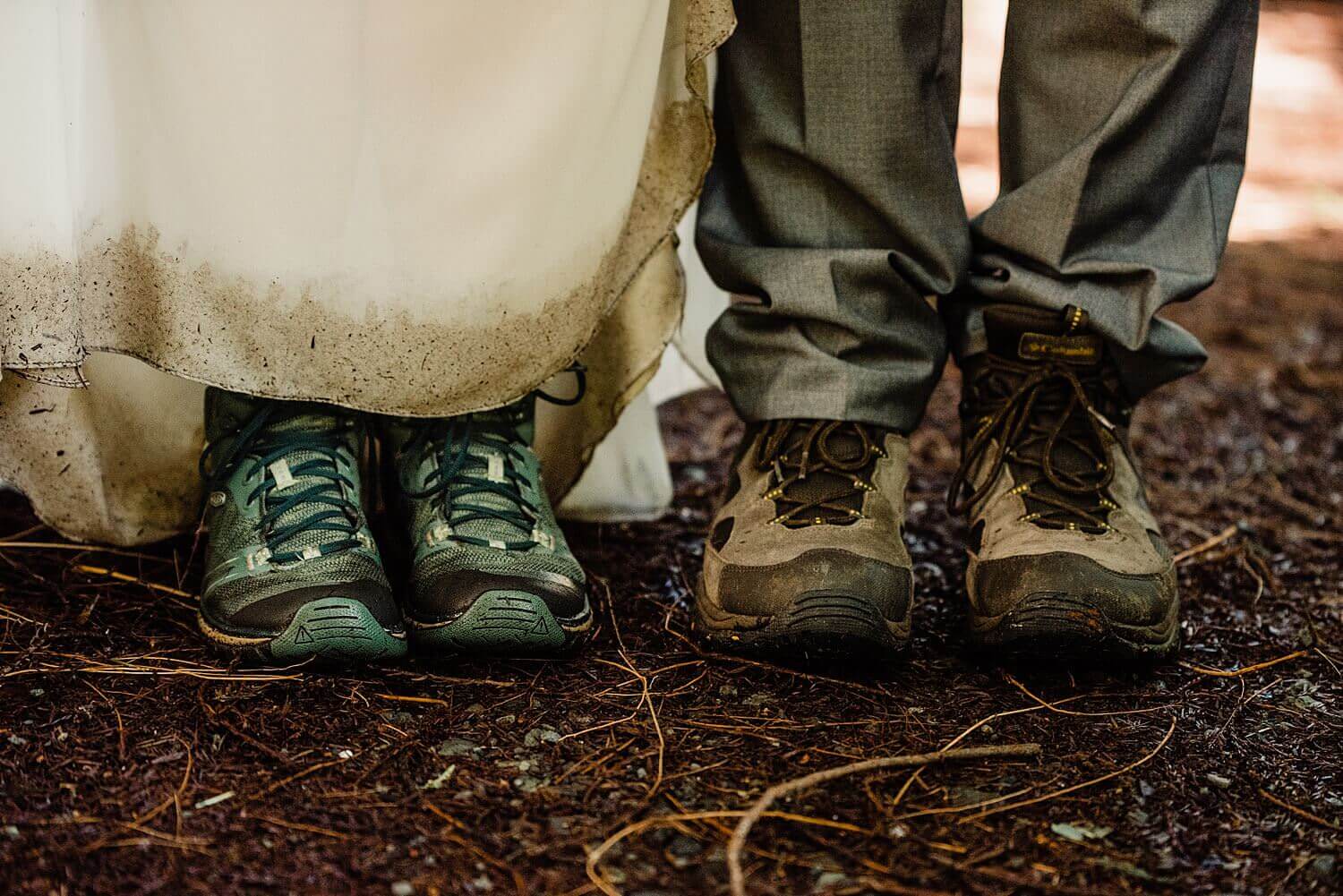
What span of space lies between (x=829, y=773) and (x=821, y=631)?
0.18m

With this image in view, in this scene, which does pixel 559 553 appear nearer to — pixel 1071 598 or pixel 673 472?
pixel 1071 598

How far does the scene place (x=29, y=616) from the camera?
118cm

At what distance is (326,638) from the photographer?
106 cm

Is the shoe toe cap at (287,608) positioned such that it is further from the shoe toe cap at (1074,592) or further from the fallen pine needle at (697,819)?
the shoe toe cap at (1074,592)

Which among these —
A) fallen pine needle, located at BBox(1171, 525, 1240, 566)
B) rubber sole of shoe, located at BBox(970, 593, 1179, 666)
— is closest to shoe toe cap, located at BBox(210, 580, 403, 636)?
rubber sole of shoe, located at BBox(970, 593, 1179, 666)

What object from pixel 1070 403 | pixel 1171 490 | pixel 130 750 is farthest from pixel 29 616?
pixel 1171 490

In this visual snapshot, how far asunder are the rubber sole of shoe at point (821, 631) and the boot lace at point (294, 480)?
363 mm

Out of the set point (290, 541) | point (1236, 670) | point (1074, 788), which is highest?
point (290, 541)

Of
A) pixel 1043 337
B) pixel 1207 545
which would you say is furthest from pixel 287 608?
pixel 1207 545

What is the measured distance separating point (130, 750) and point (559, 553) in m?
0.41

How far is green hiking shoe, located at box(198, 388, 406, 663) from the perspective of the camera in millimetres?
1062

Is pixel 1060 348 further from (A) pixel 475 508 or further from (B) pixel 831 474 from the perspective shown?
(A) pixel 475 508

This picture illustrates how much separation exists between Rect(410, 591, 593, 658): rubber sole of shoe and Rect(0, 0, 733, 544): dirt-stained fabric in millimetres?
219

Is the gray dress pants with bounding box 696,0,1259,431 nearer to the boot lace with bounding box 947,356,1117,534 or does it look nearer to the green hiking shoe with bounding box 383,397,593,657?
the boot lace with bounding box 947,356,1117,534
